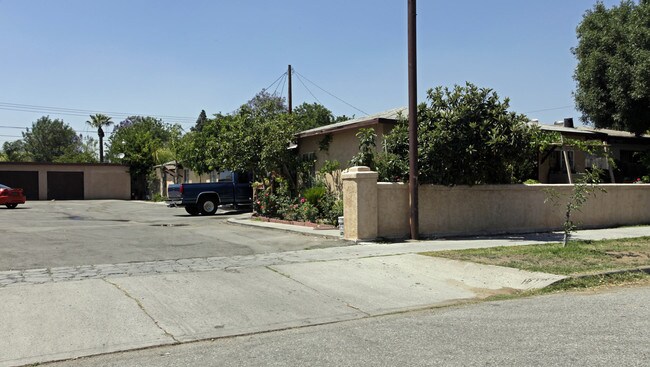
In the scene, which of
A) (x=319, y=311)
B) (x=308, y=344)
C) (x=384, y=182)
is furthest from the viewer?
(x=384, y=182)

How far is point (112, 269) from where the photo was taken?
9.82 metres

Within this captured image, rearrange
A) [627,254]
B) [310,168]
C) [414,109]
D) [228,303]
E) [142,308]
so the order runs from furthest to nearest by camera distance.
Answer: [310,168], [414,109], [627,254], [228,303], [142,308]

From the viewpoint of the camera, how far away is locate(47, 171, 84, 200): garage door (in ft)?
157

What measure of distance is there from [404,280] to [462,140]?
6.38m

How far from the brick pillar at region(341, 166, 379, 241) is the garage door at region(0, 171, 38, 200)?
1662 inches

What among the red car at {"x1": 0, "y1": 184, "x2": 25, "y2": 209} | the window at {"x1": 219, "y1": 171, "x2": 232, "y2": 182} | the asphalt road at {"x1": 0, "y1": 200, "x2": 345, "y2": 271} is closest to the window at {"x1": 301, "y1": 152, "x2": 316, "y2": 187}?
the asphalt road at {"x1": 0, "y1": 200, "x2": 345, "y2": 271}

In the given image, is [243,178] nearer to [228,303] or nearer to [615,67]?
[615,67]

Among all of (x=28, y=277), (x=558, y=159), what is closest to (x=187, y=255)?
(x=28, y=277)

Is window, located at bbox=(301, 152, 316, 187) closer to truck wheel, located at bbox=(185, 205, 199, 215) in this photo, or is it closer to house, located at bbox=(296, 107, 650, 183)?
house, located at bbox=(296, 107, 650, 183)

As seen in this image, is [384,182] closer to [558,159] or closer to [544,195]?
[544,195]

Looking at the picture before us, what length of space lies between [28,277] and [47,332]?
3229 mm

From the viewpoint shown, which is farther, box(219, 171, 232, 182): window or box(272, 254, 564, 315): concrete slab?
box(219, 171, 232, 182): window

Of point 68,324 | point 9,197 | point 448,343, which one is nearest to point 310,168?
point 68,324

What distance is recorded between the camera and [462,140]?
1463cm
